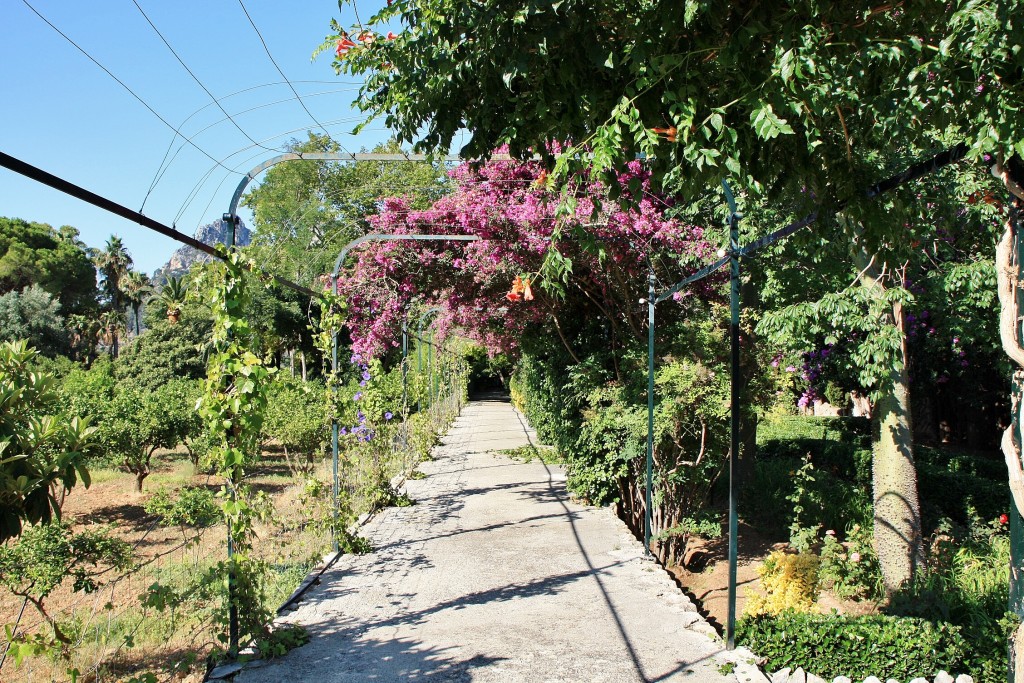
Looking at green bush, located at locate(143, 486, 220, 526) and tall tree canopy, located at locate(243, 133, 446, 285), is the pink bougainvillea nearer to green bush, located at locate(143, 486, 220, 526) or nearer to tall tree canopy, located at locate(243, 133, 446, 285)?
green bush, located at locate(143, 486, 220, 526)

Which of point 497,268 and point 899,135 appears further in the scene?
point 497,268

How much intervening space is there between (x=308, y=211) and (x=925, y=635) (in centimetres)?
2410

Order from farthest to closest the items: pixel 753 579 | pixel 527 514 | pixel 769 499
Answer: pixel 769 499
pixel 527 514
pixel 753 579

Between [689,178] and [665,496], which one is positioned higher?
[689,178]

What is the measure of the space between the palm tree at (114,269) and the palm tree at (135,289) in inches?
10.3

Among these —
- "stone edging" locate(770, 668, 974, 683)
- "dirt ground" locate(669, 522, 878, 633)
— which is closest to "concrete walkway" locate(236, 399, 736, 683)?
"stone edging" locate(770, 668, 974, 683)

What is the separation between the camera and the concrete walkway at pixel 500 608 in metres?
4.16

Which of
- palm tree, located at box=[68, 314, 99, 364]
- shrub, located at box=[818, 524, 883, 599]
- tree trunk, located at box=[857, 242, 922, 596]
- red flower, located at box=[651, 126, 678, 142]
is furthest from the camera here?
palm tree, located at box=[68, 314, 99, 364]

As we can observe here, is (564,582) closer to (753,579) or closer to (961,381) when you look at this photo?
(753,579)

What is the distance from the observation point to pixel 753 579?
7.11 metres

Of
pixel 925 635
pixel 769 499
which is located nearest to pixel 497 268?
pixel 769 499

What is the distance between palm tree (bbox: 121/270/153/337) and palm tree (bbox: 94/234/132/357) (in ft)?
0.86

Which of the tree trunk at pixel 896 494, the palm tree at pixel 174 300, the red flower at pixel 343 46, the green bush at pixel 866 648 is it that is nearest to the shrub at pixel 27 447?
the palm tree at pixel 174 300

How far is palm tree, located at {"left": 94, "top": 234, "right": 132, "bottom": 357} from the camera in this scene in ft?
149
